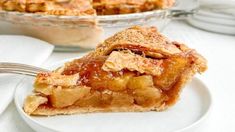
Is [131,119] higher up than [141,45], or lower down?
lower down

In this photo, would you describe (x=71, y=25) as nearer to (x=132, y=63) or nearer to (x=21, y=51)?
(x=21, y=51)

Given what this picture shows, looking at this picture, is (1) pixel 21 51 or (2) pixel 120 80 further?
(1) pixel 21 51

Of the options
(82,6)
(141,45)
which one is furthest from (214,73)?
(82,6)

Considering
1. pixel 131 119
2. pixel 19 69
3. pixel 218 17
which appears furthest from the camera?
pixel 218 17

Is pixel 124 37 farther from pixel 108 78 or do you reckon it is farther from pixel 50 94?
pixel 50 94

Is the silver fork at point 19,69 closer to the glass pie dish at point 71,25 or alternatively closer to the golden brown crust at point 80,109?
the golden brown crust at point 80,109

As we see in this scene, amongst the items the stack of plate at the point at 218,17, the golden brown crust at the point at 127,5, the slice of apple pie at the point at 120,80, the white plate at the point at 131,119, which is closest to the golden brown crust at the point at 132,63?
the slice of apple pie at the point at 120,80

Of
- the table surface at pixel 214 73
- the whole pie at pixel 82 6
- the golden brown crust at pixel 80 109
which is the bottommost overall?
the table surface at pixel 214 73
